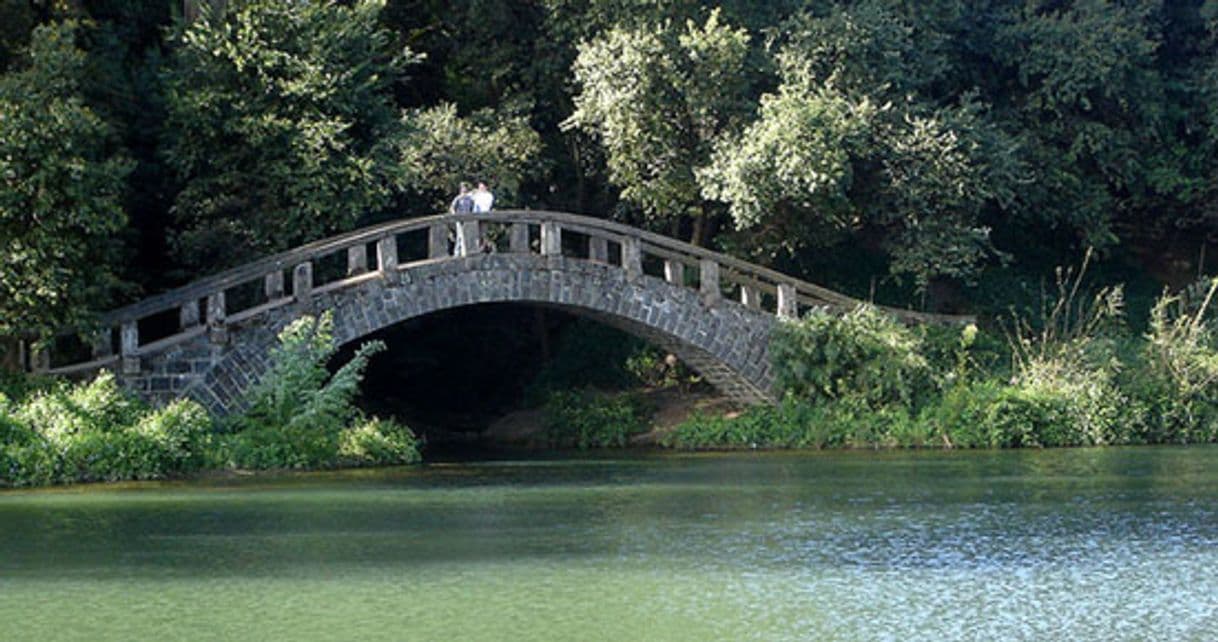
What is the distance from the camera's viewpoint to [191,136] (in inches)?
1172

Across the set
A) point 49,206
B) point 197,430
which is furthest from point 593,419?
point 49,206

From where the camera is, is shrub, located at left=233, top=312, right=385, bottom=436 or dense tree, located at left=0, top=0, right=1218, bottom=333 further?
dense tree, located at left=0, top=0, right=1218, bottom=333

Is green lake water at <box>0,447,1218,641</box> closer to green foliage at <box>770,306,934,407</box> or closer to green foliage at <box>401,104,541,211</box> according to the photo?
green foliage at <box>770,306,934,407</box>

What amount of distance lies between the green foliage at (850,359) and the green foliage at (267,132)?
6959mm

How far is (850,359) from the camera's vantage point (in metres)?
31.4

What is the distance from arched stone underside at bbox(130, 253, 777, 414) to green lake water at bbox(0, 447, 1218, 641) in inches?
89.9

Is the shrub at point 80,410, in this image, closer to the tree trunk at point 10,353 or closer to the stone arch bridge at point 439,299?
the stone arch bridge at point 439,299

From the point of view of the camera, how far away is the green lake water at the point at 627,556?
14.4 meters

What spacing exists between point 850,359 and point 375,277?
7.92 metres

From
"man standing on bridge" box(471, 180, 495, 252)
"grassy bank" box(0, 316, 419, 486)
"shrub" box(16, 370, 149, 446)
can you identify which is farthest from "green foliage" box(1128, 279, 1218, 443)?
"shrub" box(16, 370, 149, 446)

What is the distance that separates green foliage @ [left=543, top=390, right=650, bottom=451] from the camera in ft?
108

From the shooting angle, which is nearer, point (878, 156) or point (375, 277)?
point (375, 277)

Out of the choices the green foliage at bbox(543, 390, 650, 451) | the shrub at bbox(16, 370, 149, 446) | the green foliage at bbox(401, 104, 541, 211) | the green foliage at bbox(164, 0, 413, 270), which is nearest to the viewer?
the shrub at bbox(16, 370, 149, 446)

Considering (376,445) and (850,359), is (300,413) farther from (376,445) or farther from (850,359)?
(850,359)
